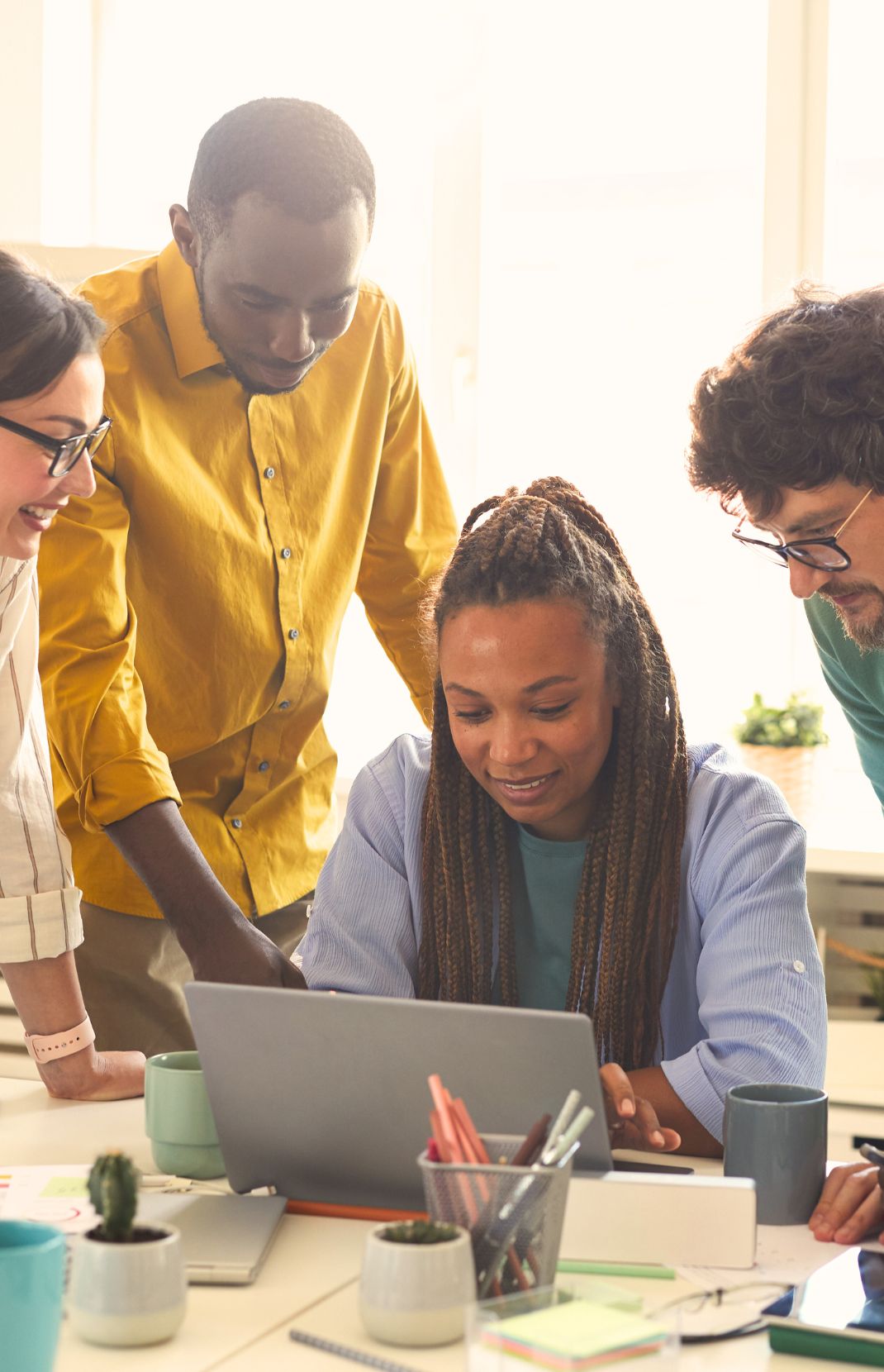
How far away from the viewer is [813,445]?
167cm

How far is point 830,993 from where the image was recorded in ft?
9.23

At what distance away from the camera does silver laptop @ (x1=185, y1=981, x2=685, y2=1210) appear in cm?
112

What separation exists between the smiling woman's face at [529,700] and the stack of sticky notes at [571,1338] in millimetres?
771

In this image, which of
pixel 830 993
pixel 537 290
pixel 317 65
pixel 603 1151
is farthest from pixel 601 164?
pixel 603 1151

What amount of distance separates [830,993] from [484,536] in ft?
4.78

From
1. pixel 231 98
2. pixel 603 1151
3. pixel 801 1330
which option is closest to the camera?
pixel 801 1330

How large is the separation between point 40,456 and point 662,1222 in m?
0.93

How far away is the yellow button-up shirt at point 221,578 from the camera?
6.15 feet

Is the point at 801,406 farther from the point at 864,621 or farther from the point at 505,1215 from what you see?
the point at 505,1215

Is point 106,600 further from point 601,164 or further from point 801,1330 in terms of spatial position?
point 601,164

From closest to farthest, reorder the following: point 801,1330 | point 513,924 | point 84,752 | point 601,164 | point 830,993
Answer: point 801,1330 → point 513,924 → point 84,752 → point 830,993 → point 601,164

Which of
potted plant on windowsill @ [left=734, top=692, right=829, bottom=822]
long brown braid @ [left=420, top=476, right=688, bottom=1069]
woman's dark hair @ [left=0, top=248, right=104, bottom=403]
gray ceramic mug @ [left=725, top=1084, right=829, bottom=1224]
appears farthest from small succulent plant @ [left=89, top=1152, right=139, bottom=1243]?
potted plant on windowsill @ [left=734, top=692, right=829, bottom=822]

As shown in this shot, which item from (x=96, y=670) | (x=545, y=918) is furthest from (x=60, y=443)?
(x=545, y=918)

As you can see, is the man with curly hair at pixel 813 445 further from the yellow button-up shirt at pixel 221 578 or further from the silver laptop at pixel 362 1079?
the silver laptop at pixel 362 1079
